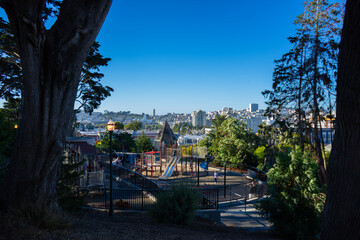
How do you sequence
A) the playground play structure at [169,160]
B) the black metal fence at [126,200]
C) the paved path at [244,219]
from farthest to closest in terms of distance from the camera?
1. the playground play structure at [169,160]
2. the black metal fence at [126,200]
3. the paved path at [244,219]

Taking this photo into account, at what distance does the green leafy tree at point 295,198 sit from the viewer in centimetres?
702

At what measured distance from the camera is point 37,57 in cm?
407

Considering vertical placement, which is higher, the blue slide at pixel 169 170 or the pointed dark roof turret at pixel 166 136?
the pointed dark roof turret at pixel 166 136

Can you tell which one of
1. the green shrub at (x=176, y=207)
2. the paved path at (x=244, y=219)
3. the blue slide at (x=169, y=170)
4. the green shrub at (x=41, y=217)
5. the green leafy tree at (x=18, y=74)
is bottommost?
the paved path at (x=244, y=219)

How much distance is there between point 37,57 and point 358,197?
18.7ft

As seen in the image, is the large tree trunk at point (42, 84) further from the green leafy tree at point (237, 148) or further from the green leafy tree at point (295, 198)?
the green leafy tree at point (237, 148)

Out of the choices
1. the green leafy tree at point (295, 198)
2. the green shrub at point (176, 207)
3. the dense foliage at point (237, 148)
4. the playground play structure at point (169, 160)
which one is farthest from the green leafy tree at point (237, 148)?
the green shrub at point (176, 207)

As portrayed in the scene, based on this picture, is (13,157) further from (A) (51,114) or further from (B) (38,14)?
(B) (38,14)

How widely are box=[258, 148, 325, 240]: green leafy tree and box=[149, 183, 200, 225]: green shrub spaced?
2629mm

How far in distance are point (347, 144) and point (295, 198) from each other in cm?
497

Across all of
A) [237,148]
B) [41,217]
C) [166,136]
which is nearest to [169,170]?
[166,136]

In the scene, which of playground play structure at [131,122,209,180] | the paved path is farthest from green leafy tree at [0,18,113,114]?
the paved path

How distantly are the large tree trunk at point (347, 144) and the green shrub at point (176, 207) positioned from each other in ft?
14.5

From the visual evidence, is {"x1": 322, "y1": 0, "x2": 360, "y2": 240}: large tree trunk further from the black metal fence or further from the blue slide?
the blue slide
